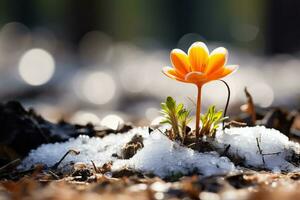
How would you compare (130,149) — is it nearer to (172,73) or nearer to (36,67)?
(172,73)

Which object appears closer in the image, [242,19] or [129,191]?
[129,191]

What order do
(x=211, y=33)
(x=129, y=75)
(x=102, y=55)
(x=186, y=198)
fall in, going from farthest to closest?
1. (x=211, y=33)
2. (x=102, y=55)
3. (x=129, y=75)
4. (x=186, y=198)

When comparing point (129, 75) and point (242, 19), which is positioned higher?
point (242, 19)

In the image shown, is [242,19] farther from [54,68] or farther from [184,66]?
[184,66]

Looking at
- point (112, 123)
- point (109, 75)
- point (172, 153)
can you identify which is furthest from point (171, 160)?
point (109, 75)

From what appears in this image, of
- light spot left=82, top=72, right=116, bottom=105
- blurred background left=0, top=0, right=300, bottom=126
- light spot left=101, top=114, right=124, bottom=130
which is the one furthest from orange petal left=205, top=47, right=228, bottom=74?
light spot left=82, top=72, right=116, bottom=105

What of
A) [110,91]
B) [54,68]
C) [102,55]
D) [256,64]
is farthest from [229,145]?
[102,55]

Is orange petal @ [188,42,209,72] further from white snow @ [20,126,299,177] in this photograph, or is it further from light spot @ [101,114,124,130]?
light spot @ [101,114,124,130]
